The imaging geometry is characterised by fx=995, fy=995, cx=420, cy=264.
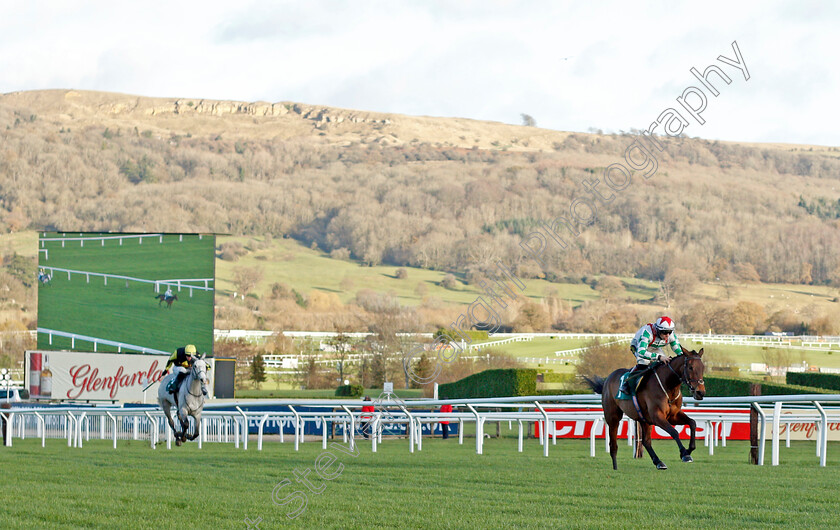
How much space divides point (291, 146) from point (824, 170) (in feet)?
313

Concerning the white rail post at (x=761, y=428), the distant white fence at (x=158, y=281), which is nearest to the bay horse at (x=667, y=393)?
the white rail post at (x=761, y=428)

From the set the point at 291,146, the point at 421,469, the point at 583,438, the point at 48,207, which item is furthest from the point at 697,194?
the point at 421,469

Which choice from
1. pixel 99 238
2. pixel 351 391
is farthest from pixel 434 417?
pixel 351 391

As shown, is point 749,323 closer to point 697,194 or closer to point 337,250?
point 697,194

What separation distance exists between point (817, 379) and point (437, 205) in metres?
136

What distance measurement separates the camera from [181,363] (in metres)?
9.94

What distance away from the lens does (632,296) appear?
437ft

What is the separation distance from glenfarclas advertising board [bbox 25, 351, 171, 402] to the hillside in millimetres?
77169

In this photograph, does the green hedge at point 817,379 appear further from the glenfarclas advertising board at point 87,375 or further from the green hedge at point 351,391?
the glenfarclas advertising board at point 87,375

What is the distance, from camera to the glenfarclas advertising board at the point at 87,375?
33.6 meters

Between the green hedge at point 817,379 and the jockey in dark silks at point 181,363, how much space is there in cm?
2022

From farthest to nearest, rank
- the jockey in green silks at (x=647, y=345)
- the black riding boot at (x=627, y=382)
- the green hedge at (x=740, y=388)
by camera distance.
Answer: the green hedge at (x=740, y=388) → the black riding boot at (x=627, y=382) → the jockey in green silks at (x=647, y=345)

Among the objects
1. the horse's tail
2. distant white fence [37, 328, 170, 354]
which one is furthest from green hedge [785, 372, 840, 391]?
distant white fence [37, 328, 170, 354]

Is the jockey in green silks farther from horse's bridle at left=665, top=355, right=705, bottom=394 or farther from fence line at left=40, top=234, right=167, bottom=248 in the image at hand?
fence line at left=40, top=234, right=167, bottom=248
